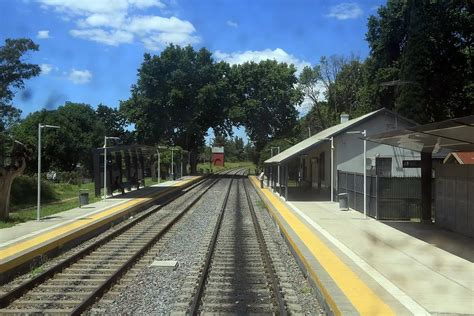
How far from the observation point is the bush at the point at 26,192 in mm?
31406

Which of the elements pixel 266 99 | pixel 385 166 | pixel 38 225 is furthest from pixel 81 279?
pixel 266 99

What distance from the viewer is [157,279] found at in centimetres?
977

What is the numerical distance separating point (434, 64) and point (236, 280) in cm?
3512

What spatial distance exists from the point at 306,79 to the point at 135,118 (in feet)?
81.3

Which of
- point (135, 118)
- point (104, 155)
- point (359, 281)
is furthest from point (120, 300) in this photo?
point (135, 118)

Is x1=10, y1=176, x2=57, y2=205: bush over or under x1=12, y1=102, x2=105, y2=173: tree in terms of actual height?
under

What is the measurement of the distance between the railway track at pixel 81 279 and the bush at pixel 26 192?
17419 millimetres

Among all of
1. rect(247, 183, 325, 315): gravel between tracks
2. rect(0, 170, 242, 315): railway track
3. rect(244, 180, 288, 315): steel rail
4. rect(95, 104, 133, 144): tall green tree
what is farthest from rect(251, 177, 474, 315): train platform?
rect(95, 104, 133, 144): tall green tree

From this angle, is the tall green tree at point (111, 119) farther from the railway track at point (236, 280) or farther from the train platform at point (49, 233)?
the railway track at point (236, 280)

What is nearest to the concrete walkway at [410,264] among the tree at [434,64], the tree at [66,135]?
the tree at [434,64]

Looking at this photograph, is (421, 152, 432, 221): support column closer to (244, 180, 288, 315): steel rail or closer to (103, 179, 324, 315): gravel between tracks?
(103, 179, 324, 315): gravel between tracks

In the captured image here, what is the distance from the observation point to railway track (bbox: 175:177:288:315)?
7852 mm

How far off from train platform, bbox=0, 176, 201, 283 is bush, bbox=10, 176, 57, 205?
10.2 m

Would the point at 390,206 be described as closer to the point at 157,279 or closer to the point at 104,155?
the point at 157,279
